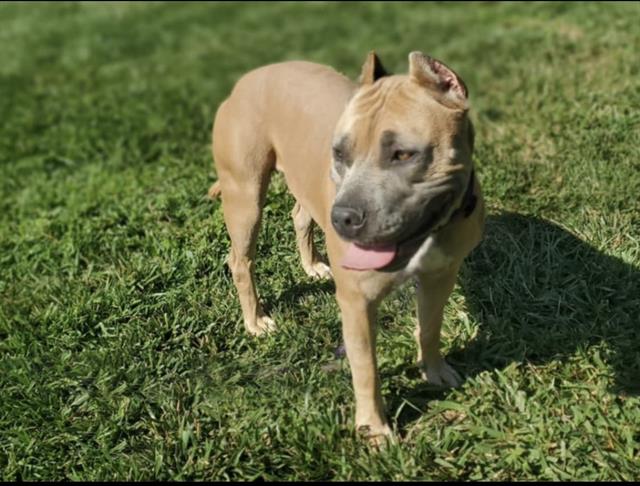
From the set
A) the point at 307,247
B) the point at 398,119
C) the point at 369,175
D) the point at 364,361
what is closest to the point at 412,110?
the point at 398,119

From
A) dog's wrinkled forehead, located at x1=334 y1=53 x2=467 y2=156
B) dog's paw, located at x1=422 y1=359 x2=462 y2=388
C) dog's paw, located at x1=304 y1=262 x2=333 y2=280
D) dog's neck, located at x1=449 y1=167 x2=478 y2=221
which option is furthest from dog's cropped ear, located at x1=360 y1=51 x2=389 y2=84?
dog's paw, located at x1=304 y1=262 x2=333 y2=280

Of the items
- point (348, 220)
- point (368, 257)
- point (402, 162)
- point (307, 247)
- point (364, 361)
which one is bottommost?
point (307, 247)

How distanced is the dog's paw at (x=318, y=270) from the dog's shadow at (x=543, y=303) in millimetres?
787

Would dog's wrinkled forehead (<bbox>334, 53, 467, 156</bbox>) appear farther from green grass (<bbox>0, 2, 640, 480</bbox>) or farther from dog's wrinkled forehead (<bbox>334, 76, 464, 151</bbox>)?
green grass (<bbox>0, 2, 640, 480</bbox>)

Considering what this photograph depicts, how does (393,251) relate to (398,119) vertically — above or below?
below

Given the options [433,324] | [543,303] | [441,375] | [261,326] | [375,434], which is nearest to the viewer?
[375,434]

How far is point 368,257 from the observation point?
9.76 feet

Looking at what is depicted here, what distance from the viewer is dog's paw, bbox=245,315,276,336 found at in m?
A: 4.30

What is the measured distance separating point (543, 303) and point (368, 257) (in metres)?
1.62

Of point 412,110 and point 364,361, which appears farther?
point 364,361

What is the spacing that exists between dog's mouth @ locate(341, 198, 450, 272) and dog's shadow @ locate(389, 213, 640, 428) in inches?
38.1

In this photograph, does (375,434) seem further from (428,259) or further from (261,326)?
(261,326)

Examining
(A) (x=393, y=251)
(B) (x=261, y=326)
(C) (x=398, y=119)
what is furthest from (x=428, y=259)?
(B) (x=261, y=326)

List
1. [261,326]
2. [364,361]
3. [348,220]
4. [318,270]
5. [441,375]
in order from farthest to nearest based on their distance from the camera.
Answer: [318,270], [261,326], [441,375], [364,361], [348,220]
